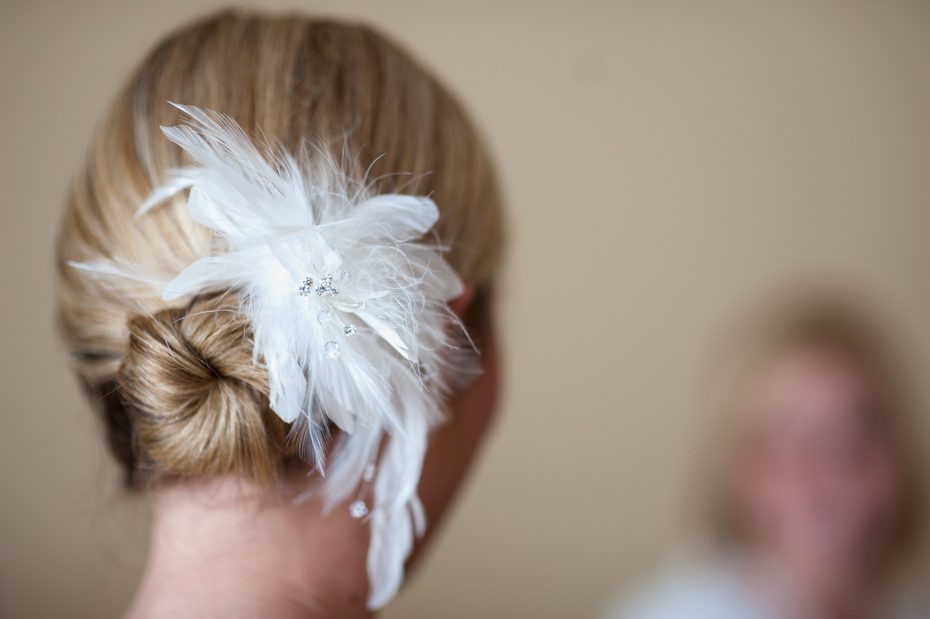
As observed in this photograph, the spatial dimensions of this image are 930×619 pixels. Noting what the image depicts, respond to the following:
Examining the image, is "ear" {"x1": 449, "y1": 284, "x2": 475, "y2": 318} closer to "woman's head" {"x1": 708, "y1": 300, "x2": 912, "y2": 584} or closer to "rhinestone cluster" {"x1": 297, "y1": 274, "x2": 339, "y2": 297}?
"rhinestone cluster" {"x1": 297, "y1": 274, "x2": 339, "y2": 297}

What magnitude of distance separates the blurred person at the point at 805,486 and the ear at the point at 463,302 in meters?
1.28

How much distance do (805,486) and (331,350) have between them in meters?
1.51

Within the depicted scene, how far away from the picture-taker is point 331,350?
56 centimetres

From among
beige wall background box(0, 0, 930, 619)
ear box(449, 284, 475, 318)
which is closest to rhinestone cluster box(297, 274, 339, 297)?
ear box(449, 284, 475, 318)

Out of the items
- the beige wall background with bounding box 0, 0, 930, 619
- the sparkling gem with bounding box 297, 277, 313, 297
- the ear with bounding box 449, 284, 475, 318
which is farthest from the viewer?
the beige wall background with bounding box 0, 0, 930, 619

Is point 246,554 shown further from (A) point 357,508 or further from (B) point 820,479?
(B) point 820,479

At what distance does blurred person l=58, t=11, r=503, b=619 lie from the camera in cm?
57

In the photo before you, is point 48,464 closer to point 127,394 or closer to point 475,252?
point 127,394

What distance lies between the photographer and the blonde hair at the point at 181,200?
1.87ft

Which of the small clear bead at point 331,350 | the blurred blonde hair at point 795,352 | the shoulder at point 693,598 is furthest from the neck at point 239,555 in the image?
the blurred blonde hair at point 795,352

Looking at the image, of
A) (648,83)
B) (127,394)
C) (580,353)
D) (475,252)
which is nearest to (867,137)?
(648,83)

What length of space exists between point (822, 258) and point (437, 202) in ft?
5.15

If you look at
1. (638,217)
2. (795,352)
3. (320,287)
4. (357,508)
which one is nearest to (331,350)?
(320,287)

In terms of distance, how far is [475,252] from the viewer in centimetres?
75
